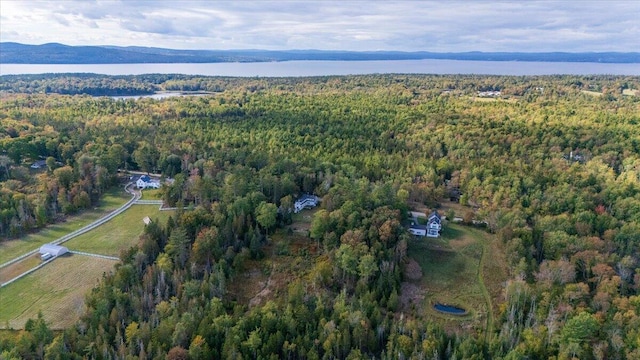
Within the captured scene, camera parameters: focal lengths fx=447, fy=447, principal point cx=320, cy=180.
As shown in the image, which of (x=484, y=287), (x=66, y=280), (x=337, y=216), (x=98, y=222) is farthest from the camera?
(x=98, y=222)

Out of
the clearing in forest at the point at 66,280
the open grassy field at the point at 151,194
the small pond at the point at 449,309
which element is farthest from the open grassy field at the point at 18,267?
the small pond at the point at 449,309

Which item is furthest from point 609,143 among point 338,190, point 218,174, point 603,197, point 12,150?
point 12,150

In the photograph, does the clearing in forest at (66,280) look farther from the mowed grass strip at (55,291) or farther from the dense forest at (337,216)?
the dense forest at (337,216)

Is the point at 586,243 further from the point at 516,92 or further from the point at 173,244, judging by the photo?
the point at 516,92

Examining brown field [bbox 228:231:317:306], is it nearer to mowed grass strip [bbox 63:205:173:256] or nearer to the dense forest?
the dense forest

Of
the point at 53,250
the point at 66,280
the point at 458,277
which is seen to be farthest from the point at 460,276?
the point at 53,250

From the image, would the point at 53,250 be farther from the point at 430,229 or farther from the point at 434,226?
the point at 434,226
